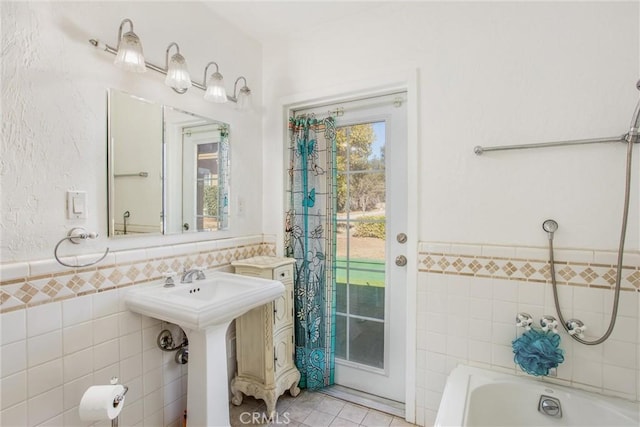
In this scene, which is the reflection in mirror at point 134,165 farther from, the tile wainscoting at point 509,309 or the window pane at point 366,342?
the tile wainscoting at point 509,309

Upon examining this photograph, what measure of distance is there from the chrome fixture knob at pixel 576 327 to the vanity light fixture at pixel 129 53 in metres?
2.31

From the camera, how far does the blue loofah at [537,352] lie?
1.42 metres

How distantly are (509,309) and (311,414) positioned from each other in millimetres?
1307

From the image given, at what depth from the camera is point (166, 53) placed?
1.65 meters

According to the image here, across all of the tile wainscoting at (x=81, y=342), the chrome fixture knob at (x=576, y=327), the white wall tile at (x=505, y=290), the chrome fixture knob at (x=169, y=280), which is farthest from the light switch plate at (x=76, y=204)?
the chrome fixture knob at (x=576, y=327)

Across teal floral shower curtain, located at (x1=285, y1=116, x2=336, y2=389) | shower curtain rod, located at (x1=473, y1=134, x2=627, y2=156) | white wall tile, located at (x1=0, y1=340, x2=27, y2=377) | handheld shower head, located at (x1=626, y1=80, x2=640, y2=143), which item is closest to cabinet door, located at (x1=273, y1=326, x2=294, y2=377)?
teal floral shower curtain, located at (x1=285, y1=116, x2=336, y2=389)

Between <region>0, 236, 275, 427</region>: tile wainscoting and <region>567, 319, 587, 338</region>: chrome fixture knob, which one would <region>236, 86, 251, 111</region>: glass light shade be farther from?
<region>567, 319, 587, 338</region>: chrome fixture knob

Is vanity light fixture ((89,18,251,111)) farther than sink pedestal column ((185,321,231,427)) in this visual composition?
No

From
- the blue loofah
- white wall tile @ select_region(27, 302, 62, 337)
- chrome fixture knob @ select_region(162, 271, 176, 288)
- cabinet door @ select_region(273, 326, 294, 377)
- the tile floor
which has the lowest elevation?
the tile floor

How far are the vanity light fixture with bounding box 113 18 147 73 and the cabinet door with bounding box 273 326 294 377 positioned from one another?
1.62 meters

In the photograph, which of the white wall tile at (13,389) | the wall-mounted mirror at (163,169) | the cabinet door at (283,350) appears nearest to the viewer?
the white wall tile at (13,389)

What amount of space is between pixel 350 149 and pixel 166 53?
3.93ft

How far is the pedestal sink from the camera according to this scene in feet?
4.38

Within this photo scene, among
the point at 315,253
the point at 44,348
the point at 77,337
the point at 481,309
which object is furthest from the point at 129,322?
the point at 481,309
